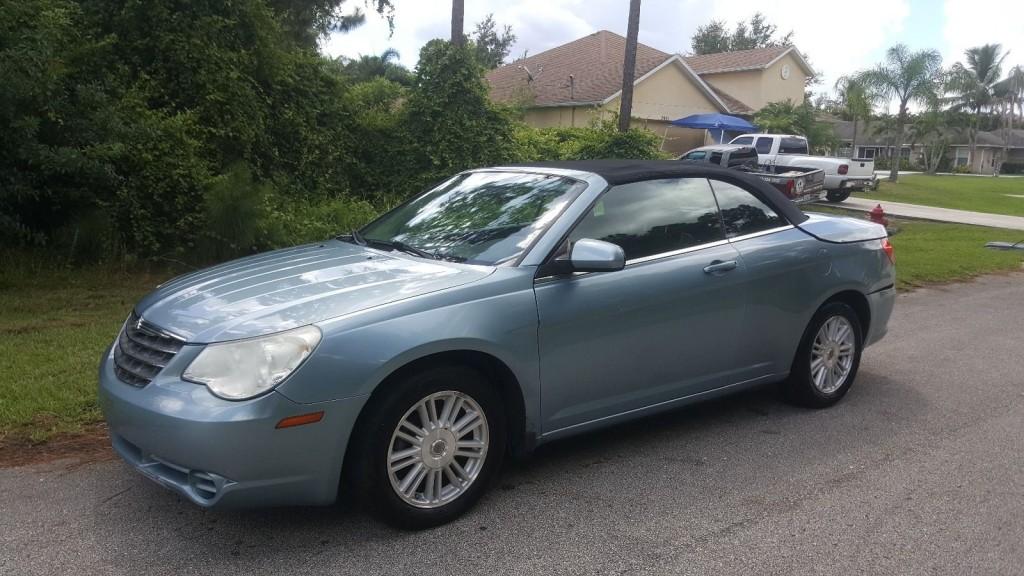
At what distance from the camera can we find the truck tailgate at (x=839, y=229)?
5453 mm

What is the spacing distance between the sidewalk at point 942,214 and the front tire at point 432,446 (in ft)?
65.4

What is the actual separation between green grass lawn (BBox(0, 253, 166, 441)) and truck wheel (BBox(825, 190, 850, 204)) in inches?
790

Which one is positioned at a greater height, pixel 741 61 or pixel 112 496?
pixel 741 61

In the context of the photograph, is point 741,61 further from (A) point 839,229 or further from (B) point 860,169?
(A) point 839,229

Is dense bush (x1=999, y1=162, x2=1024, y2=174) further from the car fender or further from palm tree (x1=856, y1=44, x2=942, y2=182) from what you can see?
the car fender

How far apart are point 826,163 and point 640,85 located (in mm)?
9982

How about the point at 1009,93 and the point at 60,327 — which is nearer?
the point at 60,327

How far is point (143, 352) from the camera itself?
3.68 meters

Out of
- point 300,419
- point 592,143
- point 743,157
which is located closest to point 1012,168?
point 743,157

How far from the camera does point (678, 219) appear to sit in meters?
4.84

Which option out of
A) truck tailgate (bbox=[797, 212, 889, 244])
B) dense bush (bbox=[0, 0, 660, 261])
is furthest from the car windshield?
dense bush (bbox=[0, 0, 660, 261])

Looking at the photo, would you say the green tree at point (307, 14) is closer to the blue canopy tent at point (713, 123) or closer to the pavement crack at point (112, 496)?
the pavement crack at point (112, 496)

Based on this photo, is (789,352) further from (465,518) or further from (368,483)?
(368,483)

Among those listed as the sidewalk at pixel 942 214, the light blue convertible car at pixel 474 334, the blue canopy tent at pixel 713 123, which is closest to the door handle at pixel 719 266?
the light blue convertible car at pixel 474 334
